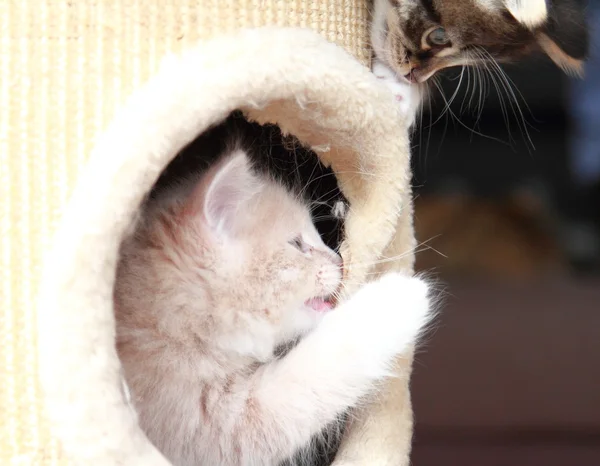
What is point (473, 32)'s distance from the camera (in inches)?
41.8

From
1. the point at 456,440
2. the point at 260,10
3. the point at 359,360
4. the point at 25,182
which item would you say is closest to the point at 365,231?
the point at 359,360

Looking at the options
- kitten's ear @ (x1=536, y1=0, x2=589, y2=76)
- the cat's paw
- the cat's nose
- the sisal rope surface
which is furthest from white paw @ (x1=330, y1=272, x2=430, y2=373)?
kitten's ear @ (x1=536, y1=0, x2=589, y2=76)

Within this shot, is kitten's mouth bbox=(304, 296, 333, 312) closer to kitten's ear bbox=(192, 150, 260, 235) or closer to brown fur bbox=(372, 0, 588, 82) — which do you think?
kitten's ear bbox=(192, 150, 260, 235)

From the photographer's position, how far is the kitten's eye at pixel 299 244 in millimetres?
942

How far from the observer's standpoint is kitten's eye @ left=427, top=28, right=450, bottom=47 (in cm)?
107

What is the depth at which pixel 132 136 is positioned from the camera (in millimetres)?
670

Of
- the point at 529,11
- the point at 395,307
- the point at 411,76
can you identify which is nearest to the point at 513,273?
the point at 411,76

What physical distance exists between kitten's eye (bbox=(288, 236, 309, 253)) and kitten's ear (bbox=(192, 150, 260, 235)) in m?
Result: 0.10

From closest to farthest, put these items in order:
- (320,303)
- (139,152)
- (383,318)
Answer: (139,152)
(383,318)
(320,303)

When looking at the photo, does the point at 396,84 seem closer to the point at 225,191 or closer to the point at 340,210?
the point at 340,210

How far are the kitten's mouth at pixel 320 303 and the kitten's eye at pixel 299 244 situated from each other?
0.22ft

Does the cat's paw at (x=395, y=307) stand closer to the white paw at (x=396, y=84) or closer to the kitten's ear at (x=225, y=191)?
the kitten's ear at (x=225, y=191)

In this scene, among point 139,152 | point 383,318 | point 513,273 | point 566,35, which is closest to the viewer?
point 139,152

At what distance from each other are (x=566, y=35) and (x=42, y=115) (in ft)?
2.44
